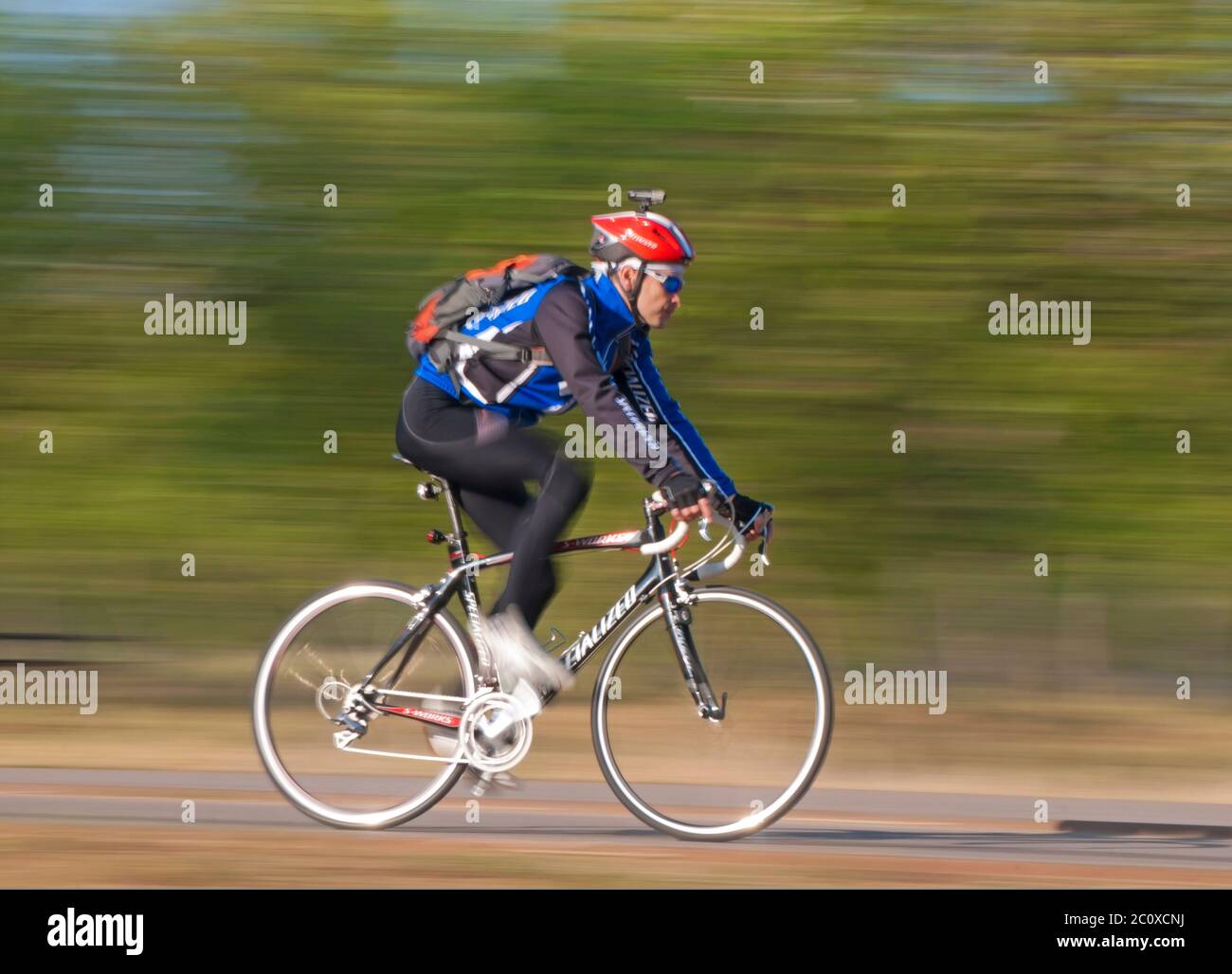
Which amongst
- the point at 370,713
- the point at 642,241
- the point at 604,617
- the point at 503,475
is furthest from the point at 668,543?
the point at 370,713

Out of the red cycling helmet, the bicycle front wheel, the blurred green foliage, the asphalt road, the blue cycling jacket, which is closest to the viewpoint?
the blue cycling jacket

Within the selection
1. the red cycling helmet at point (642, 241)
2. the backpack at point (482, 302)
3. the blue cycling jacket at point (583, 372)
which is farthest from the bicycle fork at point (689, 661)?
the red cycling helmet at point (642, 241)

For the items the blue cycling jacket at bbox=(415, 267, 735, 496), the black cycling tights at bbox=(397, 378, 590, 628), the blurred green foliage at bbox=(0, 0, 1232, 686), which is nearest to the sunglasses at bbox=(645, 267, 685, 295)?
the blue cycling jacket at bbox=(415, 267, 735, 496)

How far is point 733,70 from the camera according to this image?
24.3 ft

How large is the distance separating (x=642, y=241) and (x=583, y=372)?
1.46 ft

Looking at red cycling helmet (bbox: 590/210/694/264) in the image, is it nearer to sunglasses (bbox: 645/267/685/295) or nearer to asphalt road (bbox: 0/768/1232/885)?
sunglasses (bbox: 645/267/685/295)

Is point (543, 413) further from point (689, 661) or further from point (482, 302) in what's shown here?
point (689, 661)

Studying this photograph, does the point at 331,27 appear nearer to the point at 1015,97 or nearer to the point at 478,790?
the point at 1015,97

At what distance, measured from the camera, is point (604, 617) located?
4855 millimetres

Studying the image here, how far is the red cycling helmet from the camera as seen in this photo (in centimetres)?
459

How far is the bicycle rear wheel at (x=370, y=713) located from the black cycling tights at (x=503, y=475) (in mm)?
323

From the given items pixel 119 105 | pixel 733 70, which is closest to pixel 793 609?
pixel 733 70

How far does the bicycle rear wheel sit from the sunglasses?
121 centimetres

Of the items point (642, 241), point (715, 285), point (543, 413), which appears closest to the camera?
point (642, 241)
